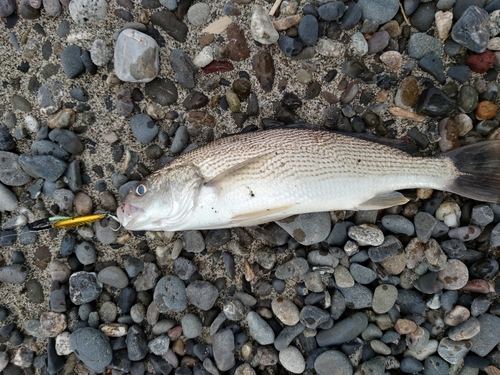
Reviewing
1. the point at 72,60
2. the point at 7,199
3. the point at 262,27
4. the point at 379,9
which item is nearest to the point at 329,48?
the point at 379,9

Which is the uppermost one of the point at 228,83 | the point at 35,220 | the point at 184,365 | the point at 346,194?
the point at 228,83

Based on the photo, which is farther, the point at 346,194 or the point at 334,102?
the point at 334,102

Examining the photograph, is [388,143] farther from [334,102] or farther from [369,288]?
[369,288]

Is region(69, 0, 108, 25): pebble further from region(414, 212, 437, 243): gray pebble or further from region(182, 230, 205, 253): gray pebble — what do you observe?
region(414, 212, 437, 243): gray pebble

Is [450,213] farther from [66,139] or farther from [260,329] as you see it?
[66,139]

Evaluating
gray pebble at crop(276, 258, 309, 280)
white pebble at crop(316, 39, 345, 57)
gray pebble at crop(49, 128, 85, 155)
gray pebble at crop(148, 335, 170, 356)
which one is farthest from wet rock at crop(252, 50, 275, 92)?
gray pebble at crop(148, 335, 170, 356)

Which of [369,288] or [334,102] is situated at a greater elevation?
[334,102]

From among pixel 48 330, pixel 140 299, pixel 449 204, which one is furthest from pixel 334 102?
pixel 48 330
